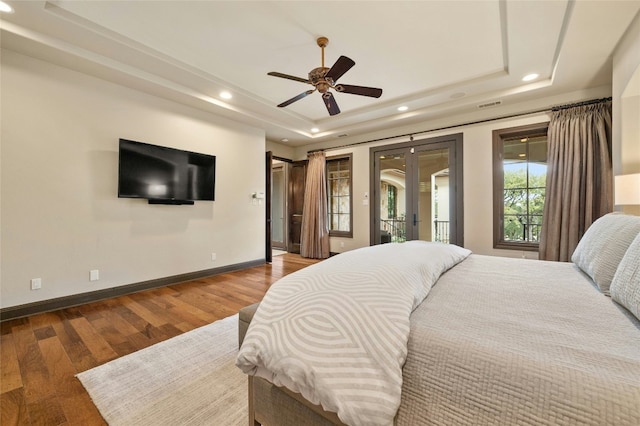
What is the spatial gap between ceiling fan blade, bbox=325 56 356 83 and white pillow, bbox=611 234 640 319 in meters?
2.17

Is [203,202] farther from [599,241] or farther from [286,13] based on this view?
[599,241]

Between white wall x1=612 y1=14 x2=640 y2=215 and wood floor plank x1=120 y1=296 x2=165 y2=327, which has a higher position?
white wall x1=612 y1=14 x2=640 y2=215

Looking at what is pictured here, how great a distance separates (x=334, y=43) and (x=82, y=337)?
3676mm

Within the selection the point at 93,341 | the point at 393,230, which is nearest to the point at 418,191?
the point at 393,230

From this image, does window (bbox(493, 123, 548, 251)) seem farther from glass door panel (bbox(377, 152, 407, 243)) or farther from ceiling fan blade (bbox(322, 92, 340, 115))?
ceiling fan blade (bbox(322, 92, 340, 115))

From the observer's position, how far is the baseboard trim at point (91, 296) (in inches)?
102

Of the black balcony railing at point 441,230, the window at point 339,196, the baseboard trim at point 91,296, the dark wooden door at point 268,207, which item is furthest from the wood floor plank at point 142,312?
the black balcony railing at point 441,230

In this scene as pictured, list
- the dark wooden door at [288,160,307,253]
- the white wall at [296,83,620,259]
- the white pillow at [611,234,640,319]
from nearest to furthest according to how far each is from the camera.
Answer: the white pillow at [611,234,640,319], the white wall at [296,83,620,259], the dark wooden door at [288,160,307,253]

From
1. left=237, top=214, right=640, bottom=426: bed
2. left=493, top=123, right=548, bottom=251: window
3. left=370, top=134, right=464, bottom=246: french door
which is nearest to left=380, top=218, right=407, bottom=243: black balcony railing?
left=370, top=134, right=464, bottom=246: french door

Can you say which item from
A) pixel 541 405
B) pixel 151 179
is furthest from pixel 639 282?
pixel 151 179

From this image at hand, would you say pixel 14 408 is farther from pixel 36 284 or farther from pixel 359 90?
pixel 359 90

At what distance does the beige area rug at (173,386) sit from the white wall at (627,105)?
3792mm

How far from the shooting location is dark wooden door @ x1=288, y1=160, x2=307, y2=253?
6621mm

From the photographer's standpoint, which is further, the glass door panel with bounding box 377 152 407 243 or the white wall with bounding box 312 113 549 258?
the glass door panel with bounding box 377 152 407 243
